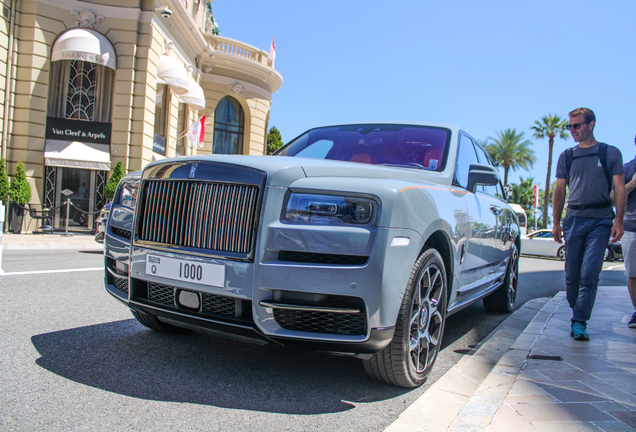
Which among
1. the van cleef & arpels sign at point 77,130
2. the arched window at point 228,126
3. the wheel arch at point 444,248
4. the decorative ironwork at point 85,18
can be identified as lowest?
the wheel arch at point 444,248

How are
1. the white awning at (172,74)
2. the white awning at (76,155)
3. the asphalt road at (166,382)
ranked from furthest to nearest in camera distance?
the white awning at (172,74), the white awning at (76,155), the asphalt road at (166,382)

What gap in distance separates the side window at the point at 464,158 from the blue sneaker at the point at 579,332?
152 cm

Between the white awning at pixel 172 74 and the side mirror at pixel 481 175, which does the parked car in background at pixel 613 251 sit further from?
the side mirror at pixel 481 175

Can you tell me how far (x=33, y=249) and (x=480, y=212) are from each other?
10486 mm

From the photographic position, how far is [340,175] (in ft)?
8.96

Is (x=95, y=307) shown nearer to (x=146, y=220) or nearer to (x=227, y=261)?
(x=146, y=220)

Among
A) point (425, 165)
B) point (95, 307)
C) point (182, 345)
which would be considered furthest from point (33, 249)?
point (425, 165)

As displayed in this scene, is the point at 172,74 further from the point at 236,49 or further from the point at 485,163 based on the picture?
the point at 485,163

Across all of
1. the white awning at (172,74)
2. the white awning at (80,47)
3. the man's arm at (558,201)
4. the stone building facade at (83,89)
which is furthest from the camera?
the white awning at (172,74)

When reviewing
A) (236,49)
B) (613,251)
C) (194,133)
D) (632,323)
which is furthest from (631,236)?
(236,49)

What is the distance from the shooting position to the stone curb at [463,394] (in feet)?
7.63

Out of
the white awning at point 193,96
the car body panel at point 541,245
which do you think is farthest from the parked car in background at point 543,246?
the white awning at point 193,96

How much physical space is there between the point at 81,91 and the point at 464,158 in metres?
15.8

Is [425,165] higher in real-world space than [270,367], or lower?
higher
